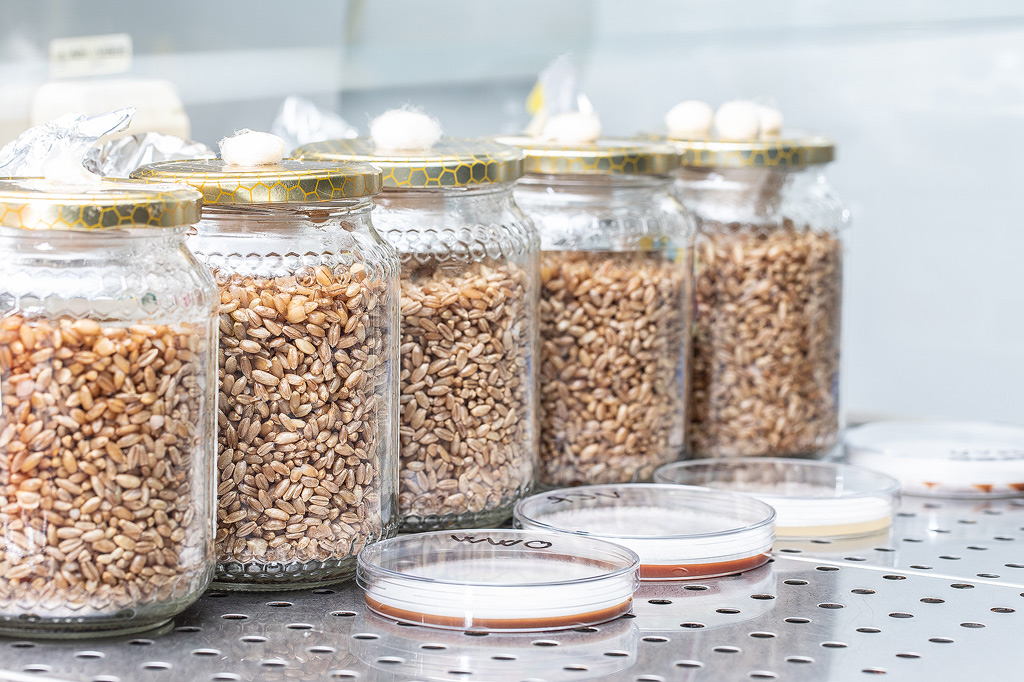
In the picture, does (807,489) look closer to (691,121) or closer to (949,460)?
(949,460)

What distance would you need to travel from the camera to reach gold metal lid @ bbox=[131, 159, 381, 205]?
0.73m

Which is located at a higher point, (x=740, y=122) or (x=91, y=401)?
(x=740, y=122)

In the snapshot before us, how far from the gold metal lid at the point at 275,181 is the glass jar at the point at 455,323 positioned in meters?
0.08

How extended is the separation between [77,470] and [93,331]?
Answer: 0.24 feet

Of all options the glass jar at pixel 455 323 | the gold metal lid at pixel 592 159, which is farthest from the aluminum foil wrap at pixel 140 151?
the gold metal lid at pixel 592 159

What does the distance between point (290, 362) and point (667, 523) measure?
0.32 metres

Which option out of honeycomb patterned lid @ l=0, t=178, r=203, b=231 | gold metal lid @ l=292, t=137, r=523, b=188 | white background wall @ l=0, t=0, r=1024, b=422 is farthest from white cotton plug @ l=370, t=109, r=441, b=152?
white background wall @ l=0, t=0, r=1024, b=422

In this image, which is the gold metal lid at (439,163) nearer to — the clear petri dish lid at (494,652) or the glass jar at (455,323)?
the glass jar at (455,323)

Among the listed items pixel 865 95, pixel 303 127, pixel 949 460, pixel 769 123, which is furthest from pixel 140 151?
pixel 865 95

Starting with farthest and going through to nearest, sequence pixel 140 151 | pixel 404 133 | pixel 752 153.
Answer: pixel 752 153
pixel 140 151
pixel 404 133

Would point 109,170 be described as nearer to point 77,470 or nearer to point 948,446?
point 77,470

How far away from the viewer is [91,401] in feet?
2.18

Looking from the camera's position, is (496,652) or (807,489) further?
(807,489)

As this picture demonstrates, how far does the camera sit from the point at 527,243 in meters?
0.95
